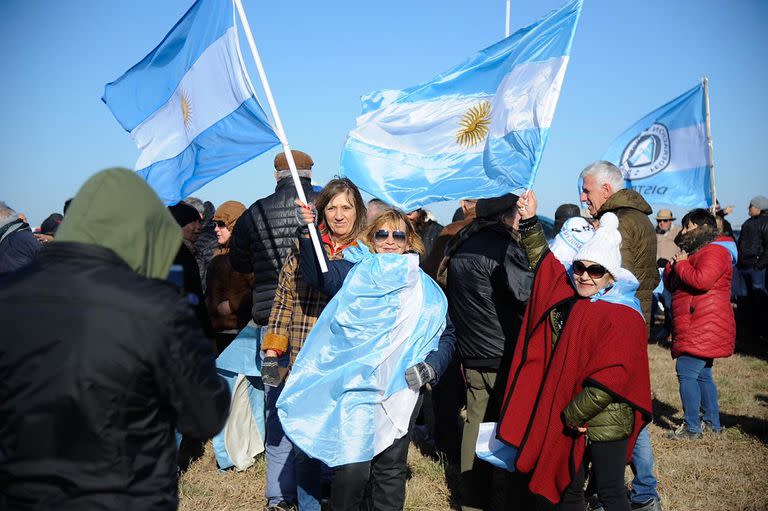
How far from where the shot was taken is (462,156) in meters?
4.09

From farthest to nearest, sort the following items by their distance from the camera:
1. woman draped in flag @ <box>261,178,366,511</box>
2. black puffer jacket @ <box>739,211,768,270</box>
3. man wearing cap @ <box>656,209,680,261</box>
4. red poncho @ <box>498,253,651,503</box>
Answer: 1. man wearing cap @ <box>656,209,680,261</box>
2. black puffer jacket @ <box>739,211,768,270</box>
3. woman draped in flag @ <box>261,178,366,511</box>
4. red poncho @ <box>498,253,651,503</box>

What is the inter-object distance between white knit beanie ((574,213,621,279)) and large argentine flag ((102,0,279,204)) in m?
1.88

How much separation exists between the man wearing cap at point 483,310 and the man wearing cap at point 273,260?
1166 mm

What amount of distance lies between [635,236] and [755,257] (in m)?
7.14

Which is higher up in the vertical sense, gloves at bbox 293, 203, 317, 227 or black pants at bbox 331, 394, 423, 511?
gloves at bbox 293, 203, 317, 227

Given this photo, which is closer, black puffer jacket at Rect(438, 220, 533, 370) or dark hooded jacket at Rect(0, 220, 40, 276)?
black puffer jacket at Rect(438, 220, 533, 370)

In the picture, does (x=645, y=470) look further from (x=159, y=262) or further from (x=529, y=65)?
(x=159, y=262)

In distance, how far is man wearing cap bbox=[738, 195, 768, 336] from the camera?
34.6ft

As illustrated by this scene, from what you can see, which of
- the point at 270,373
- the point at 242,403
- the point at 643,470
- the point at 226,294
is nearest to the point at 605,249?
the point at 643,470

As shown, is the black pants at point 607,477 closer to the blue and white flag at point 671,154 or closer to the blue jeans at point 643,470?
the blue jeans at point 643,470

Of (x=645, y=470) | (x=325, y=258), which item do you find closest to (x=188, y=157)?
(x=325, y=258)

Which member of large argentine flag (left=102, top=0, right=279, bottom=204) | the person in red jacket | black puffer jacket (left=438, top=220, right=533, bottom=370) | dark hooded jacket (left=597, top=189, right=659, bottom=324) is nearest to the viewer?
large argentine flag (left=102, top=0, right=279, bottom=204)

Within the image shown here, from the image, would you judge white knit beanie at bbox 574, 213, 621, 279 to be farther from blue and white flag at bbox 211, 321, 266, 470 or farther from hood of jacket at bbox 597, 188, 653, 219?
blue and white flag at bbox 211, 321, 266, 470

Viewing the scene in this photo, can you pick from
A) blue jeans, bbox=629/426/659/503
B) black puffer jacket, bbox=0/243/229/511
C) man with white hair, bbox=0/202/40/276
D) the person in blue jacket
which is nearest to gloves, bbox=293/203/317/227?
→ the person in blue jacket
